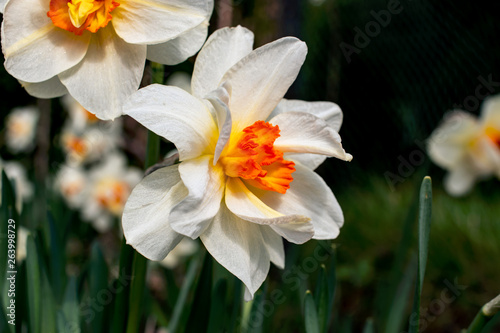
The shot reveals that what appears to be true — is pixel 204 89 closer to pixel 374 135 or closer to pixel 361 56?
pixel 374 135

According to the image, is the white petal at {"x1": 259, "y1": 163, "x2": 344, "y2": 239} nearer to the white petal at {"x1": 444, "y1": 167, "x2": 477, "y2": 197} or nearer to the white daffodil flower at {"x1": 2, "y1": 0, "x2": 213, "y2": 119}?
the white daffodil flower at {"x1": 2, "y1": 0, "x2": 213, "y2": 119}

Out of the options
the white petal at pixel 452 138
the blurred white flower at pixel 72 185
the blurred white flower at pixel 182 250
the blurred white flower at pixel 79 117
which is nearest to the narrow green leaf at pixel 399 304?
the blurred white flower at pixel 182 250

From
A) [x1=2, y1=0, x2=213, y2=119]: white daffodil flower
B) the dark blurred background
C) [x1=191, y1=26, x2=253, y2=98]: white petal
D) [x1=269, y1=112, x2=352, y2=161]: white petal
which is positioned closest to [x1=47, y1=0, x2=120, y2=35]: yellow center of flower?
[x1=2, y1=0, x2=213, y2=119]: white daffodil flower

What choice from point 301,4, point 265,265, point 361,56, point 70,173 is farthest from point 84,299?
point 361,56

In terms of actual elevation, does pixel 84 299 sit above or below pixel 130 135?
above

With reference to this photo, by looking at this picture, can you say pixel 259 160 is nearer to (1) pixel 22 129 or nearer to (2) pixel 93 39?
(2) pixel 93 39

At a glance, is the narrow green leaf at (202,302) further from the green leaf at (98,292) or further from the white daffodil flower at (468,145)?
the white daffodil flower at (468,145)

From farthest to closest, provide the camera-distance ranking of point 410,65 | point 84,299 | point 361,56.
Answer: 1. point 361,56
2. point 410,65
3. point 84,299

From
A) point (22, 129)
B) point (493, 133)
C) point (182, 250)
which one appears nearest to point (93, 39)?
point (182, 250)
